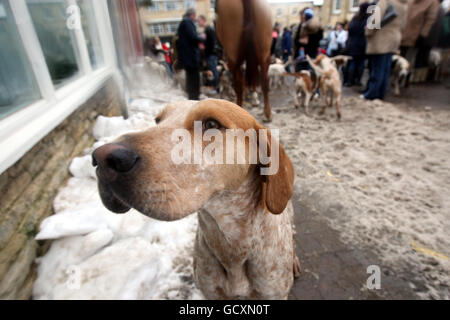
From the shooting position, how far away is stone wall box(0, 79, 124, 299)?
5.53ft

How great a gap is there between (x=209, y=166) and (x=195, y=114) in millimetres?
246

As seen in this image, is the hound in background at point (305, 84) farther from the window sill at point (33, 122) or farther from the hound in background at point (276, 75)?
the window sill at point (33, 122)

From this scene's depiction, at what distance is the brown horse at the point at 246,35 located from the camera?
4.13 metres

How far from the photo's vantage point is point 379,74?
6.18 meters

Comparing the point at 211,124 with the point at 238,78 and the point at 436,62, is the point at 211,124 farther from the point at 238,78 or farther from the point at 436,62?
the point at 436,62

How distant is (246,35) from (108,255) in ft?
13.4

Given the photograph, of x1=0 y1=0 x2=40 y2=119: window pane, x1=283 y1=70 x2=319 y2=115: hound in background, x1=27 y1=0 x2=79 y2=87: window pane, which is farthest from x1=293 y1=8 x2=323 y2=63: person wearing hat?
x1=0 y1=0 x2=40 y2=119: window pane

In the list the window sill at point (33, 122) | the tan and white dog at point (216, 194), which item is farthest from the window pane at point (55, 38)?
the tan and white dog at point (216, 194)

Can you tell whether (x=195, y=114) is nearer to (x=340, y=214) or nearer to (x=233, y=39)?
(x=340, y=214)

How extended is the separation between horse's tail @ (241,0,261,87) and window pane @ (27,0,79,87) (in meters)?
2.78

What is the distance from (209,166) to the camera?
1.06m

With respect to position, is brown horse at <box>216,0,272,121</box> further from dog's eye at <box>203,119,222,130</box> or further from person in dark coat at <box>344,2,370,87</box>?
dog's eye at <box>203,119,222,130</box>

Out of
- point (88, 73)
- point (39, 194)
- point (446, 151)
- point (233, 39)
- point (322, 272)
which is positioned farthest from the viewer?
point (233, 39)
